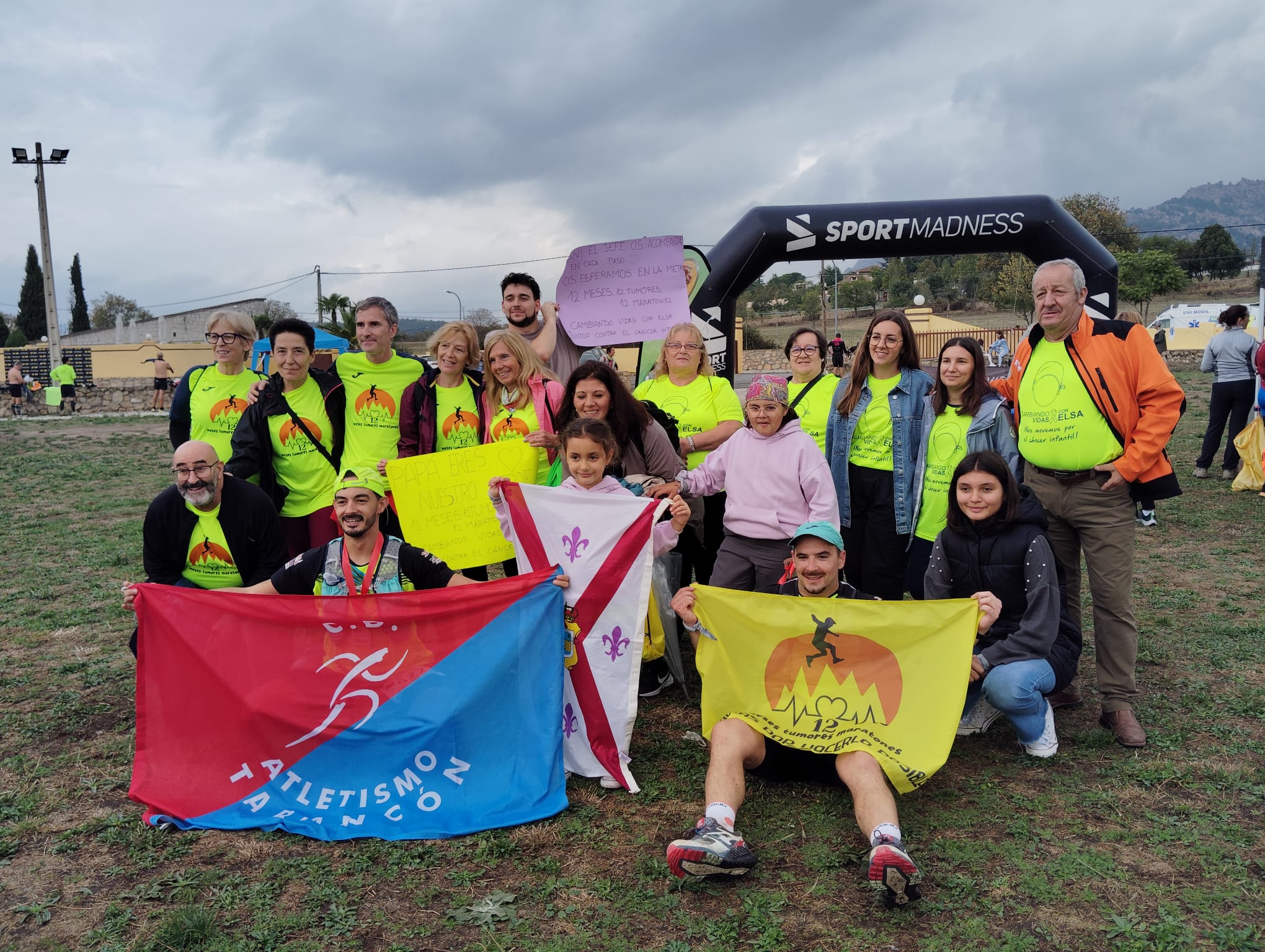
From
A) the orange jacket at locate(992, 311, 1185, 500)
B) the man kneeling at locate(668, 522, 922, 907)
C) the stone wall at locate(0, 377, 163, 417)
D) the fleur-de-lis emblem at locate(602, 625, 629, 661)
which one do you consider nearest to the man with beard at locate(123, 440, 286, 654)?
the fleur-de-lis emblem at locate(602, 625, 629, 661)

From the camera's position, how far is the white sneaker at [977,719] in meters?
4.53

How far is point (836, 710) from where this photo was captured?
152 inches

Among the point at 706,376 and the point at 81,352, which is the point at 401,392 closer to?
the point at 706,376

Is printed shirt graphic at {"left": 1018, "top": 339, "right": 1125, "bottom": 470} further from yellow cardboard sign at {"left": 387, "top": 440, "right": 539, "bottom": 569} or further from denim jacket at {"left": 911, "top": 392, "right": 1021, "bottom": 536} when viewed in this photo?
yellow cardboard sign at {"left": 387, "top": 440, "right": 539, "bottom": 569}

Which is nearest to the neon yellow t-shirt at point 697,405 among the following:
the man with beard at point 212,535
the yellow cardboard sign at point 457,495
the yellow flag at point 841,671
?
the yellow cardboard sign at point 457,495

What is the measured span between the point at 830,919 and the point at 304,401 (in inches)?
149

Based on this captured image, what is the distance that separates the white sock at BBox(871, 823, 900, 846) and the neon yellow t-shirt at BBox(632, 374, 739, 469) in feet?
8.55

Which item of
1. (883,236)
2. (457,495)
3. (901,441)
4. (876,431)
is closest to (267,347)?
(883,236)

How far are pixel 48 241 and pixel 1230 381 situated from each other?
38.1 m

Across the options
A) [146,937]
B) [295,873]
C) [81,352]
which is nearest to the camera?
[146,937]

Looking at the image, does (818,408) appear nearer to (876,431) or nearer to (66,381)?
(876,431)

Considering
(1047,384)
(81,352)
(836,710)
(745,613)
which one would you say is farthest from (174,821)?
(81,352)

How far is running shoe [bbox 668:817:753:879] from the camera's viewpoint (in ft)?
10.4

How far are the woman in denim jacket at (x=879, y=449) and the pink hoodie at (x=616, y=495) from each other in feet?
1.87
